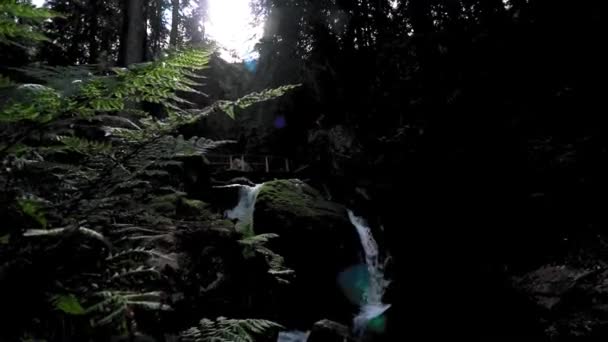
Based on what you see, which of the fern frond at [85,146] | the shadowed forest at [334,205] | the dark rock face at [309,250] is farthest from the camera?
the dark rock face at [309,250]

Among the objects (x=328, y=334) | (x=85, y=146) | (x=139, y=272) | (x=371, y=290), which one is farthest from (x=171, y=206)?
(x=371, y=290)

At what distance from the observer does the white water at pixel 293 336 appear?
8703 millimetres

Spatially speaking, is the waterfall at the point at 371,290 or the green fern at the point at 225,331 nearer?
the green fern at the point at 225,331

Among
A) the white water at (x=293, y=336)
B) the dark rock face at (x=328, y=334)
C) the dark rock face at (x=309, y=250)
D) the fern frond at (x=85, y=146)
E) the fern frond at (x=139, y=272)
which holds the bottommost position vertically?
the white water at (x=293, y=336)

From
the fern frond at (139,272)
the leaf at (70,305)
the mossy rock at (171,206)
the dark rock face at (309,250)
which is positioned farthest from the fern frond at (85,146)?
the dark rock face at (309,250)

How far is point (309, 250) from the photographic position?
9.92m

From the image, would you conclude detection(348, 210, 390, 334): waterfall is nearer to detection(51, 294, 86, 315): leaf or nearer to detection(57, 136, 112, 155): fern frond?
detection(57, 136, 112, 155): fern frond

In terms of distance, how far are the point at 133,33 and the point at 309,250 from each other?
6723 mm

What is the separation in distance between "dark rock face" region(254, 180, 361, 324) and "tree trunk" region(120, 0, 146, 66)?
533cm

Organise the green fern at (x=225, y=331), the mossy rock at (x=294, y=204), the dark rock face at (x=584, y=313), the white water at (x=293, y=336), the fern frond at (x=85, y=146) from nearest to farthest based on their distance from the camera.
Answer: the fern frond at (x=85, y=146)
the green fern at (x=225, y=331)
the dark rock face at (x=584, y=313)
the white water at (x=293, y=336)
the mossy rock at (x=294, y=204)

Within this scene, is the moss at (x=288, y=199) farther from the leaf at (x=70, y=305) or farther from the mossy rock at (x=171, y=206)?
the leaf at (x=70, y=305)

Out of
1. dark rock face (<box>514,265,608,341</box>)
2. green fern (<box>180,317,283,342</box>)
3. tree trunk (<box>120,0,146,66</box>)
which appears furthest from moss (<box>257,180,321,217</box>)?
green fern (<box>180,317,283,342</box>)

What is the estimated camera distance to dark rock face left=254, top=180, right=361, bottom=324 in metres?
9.62

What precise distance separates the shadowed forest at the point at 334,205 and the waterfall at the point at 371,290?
0.06 metres
